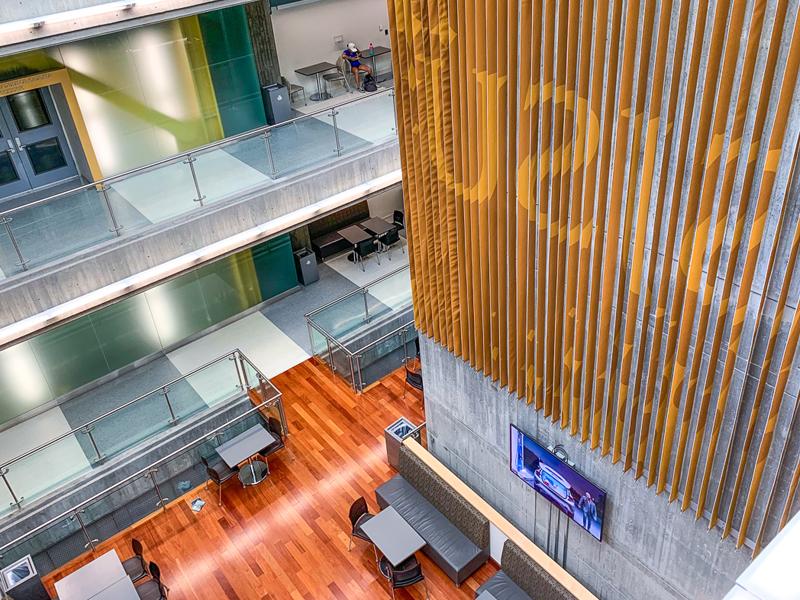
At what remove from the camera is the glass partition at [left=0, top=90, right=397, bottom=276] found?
8883 mm

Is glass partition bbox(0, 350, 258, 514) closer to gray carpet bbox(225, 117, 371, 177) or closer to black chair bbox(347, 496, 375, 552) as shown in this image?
black chair bbox(347, 496, 375, 552)

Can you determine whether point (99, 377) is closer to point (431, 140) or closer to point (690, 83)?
point (431, 140)

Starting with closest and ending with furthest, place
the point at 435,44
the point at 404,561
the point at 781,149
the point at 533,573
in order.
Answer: the point at 781,149, the point at 435,44, the point at 533,573, the point at 404,561

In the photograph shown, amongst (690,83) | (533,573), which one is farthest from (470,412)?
(690,83)

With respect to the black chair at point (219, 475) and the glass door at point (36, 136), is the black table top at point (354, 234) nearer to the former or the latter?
the glass door at point (36, 136)

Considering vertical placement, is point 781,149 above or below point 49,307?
above

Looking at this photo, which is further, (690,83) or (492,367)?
(492,367)

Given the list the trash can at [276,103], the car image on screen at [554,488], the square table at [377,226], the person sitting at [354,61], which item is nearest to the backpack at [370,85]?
the person sitting at [354,61]

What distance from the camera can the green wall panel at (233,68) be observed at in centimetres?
1216

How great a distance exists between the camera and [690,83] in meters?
4.25

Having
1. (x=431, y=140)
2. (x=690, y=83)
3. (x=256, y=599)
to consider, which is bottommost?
(x=256, y=599)

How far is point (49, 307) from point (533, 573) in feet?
22.6

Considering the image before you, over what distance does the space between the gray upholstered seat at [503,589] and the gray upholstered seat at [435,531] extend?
40cm

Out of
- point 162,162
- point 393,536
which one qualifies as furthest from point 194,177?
point 393,536
